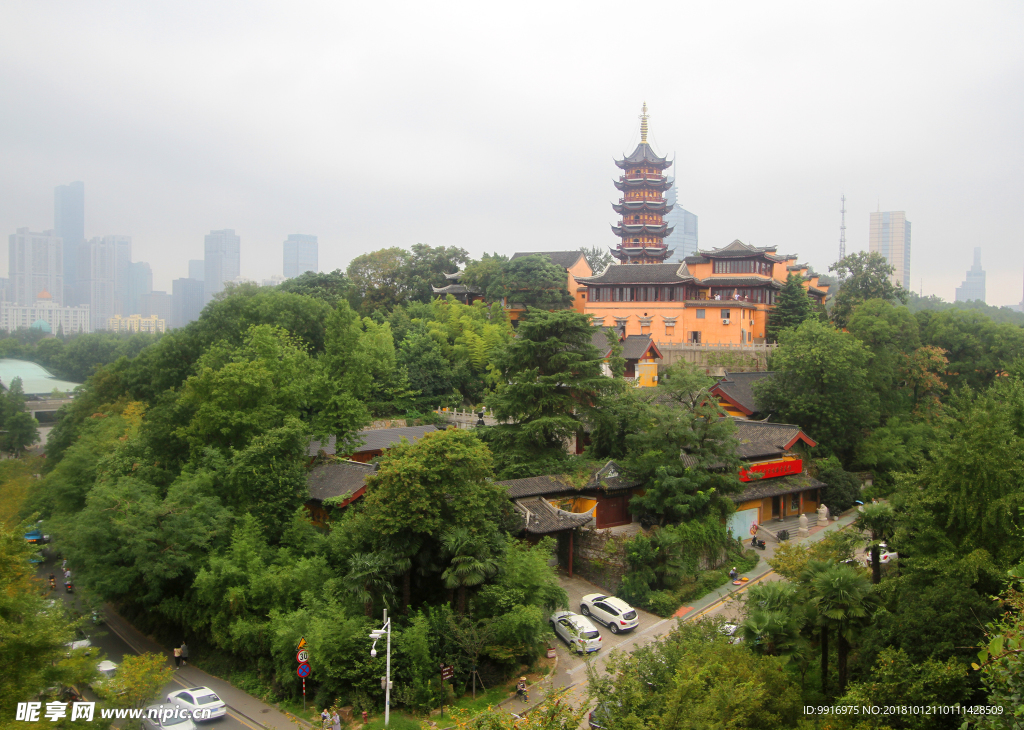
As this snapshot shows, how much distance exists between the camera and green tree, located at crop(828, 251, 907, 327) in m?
38.9

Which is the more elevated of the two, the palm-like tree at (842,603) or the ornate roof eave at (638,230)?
the ornate roof eave at (638,230)

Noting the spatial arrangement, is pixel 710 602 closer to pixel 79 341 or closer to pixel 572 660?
pixel 572 660

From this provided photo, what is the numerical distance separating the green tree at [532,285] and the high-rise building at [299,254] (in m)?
86.8

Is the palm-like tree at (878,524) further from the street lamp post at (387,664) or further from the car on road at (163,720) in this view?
the car on road at (163,720)

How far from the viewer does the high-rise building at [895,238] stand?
11518 cm

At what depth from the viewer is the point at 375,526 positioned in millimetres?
14703

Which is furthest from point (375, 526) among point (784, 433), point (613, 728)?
→ point (784, 433)

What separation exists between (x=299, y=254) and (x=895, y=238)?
326 ft

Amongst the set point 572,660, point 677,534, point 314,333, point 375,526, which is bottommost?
point 572,660

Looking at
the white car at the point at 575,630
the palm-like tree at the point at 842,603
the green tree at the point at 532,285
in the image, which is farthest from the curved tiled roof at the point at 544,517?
the green tree at the point at 532,285

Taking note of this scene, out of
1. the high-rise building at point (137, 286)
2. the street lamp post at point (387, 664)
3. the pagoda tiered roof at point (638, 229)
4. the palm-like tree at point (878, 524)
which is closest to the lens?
the street lamp post at point (387, 664)

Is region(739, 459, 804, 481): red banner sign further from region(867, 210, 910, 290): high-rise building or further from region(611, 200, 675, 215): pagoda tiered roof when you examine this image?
region(867, 210, 910, 290): high-rise building

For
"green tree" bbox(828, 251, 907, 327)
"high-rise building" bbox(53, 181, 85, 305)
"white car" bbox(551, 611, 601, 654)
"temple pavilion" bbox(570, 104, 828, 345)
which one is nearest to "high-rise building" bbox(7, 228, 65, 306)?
"high-rise building" bbox(53, 181, 85, 305)

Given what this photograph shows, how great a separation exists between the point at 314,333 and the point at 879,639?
1019 inches
